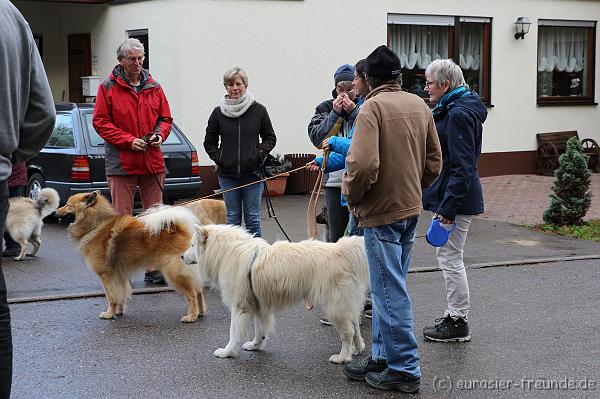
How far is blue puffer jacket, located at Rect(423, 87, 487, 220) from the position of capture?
576 cm

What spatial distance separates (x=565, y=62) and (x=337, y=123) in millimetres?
14404

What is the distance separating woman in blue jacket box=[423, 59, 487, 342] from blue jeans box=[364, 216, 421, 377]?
2.56ft

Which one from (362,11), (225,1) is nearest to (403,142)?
(225,1)

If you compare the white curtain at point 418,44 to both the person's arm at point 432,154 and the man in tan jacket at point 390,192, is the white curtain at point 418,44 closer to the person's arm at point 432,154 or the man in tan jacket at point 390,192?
the person's arm at point 432,154

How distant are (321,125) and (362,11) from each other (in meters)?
10.0

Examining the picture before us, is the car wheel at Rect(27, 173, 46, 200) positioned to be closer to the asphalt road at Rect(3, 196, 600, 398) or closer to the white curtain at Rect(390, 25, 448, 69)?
the asphalt road at Rect(3, 196, 600, 398)

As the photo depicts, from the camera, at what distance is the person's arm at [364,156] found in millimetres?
4777

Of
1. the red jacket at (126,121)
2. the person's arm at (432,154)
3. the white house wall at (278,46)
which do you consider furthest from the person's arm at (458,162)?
the white house wall at (278,46)

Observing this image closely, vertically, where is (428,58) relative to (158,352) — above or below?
above

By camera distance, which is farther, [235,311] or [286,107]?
[286,107]

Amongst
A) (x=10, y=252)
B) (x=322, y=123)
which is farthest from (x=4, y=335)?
(x=10, y=252)

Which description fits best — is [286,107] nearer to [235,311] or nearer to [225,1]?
[225,1]

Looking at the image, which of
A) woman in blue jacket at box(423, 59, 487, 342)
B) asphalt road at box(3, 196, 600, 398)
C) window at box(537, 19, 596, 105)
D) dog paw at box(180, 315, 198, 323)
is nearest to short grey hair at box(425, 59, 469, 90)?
woman in blue jacket at box(423, 59, 487, 342)

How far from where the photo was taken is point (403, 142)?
16.2ft
